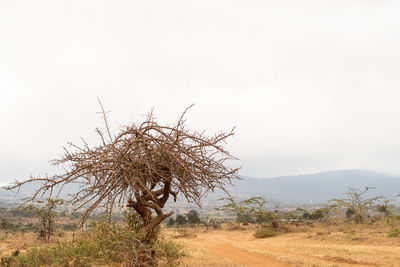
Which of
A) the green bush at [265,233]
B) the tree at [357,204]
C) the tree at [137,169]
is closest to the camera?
the tree at [137,169]

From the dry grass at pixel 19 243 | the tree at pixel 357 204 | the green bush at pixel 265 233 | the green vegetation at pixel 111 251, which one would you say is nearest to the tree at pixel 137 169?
the green vegetation at pixel 111 251

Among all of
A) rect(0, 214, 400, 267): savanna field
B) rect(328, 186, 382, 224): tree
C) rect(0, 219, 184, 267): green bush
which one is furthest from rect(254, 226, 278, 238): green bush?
rect(0, 219, 184, 267): green bush

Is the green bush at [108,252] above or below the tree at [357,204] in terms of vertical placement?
above

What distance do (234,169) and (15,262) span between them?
1034 centimetres

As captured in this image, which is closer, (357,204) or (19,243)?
(19,243)

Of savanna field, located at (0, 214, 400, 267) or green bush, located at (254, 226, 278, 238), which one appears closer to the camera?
savanna field, located at (0, 214, 400, 267)

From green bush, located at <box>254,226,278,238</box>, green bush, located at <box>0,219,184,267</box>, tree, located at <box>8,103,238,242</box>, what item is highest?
tree, located at <box>8,103,238,242</box>

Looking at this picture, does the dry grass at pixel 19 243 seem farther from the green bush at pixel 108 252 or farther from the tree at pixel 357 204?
the tree at pixel 357 204

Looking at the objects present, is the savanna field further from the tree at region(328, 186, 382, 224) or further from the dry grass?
the tree at region(328, 186, 382, 224)

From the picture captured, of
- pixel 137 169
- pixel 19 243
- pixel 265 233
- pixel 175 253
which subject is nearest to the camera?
pixel 137 169

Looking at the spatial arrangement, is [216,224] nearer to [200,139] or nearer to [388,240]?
[388,240]

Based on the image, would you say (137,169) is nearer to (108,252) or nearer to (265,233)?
(108,252)

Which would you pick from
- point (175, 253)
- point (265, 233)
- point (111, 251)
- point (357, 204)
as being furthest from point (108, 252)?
point (357, 204)

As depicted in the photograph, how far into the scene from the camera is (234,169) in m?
7.70
